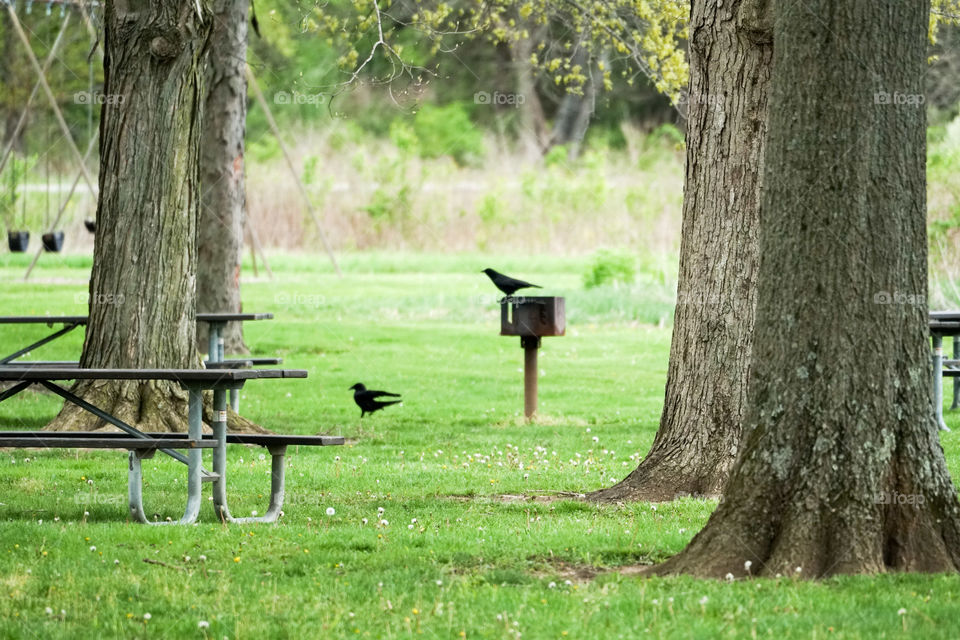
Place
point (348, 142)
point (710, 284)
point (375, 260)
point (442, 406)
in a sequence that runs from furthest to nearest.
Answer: point (348, 142) < point (375, 260) < point (442, 406) < point (710, 284)

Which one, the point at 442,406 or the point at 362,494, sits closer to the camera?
the point at 362,494

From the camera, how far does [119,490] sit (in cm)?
794

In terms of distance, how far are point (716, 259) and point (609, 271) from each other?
1583 centimetres

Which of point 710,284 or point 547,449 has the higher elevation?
point 710,284

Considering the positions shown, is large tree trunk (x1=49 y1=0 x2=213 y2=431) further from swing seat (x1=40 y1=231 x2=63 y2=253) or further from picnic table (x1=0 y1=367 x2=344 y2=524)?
swing seat (x1=40 y1=231 x2=63 y2=253)

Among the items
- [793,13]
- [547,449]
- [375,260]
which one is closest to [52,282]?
[375,260]

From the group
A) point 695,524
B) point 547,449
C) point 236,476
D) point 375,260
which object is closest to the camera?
point 695,524

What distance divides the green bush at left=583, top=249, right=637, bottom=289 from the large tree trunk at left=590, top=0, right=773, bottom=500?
15.5 m

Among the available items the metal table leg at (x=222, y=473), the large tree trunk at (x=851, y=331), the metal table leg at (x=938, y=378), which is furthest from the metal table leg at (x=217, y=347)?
the large tree trunk at (x=851, y=331)

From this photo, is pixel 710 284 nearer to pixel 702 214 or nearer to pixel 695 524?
pixel 702 214

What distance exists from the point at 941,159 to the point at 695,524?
17236 millimetres

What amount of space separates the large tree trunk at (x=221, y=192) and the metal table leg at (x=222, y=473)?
26.3ft

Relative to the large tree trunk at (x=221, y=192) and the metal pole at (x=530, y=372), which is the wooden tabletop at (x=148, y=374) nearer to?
the metal pole at (x=530, y=372)

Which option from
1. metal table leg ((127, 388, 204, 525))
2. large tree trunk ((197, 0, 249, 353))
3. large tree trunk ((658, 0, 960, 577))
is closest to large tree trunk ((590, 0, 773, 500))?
large tree trunk ((658, 0, 960, 577))
